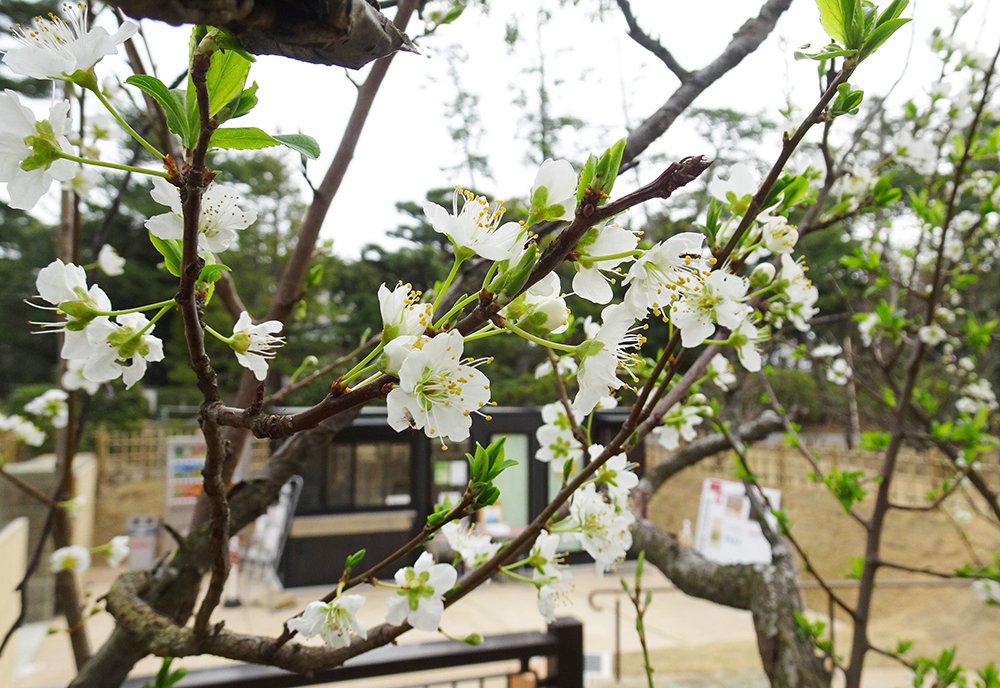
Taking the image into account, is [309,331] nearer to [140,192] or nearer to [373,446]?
[140,192]

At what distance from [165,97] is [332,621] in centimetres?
45

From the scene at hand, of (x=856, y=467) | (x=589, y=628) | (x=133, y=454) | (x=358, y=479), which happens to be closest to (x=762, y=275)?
(x=589, y=628)

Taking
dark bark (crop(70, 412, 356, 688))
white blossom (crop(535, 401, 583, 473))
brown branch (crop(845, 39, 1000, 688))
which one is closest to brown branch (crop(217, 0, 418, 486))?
dark bark (crop(70, 412, 356, 688))

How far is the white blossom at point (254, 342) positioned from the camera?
0.41 metres

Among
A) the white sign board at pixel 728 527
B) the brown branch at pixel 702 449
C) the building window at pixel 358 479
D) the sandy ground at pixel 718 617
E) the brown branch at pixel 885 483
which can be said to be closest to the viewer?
the brown branch at pixel 885 483

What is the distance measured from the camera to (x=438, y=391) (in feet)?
1.16

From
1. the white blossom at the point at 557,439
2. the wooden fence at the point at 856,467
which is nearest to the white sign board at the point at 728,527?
the wooden fence at the point at 856,467

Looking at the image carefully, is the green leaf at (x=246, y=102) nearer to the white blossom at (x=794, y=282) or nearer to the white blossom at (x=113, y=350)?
the white blossom at (x=113, y=350)

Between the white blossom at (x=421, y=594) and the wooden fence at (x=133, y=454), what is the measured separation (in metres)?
6.90

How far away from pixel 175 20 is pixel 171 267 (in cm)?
20

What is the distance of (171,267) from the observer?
38 centimetres

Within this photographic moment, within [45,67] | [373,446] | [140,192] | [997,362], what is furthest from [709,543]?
[140,192]

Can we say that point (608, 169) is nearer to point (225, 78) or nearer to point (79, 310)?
point (225, 78)

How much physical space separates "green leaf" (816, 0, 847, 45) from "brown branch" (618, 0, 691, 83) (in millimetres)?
433
